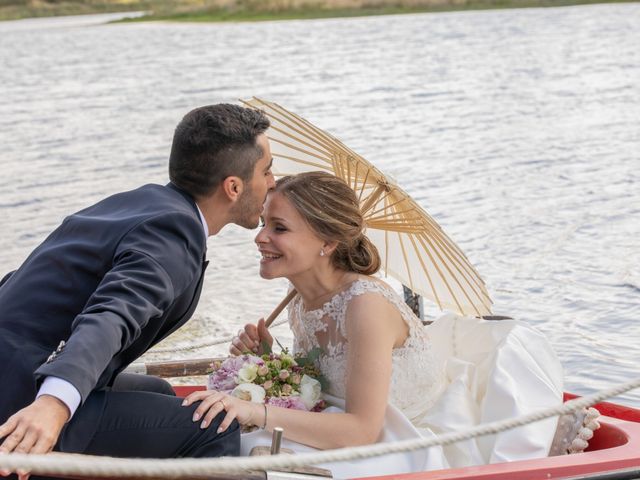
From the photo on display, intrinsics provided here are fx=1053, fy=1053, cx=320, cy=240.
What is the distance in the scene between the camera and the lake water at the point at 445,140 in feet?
26.8

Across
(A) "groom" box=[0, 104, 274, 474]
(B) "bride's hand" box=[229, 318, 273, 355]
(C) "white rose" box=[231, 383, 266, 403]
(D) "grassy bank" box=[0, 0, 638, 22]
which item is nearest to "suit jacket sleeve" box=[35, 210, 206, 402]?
(A) "groom" box=[0, 104, 274, 474]

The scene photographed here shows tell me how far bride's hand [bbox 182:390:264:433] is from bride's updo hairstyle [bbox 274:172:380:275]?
0.67 m

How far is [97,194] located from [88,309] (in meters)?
10.1

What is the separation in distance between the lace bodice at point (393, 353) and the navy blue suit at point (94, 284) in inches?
24.5

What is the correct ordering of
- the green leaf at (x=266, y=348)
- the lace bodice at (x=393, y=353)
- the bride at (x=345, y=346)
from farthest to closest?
1. the green leaf at (x=266, y=348)
2. the lace bodice at (x=393, y=353)
3. the bride at (x=345, y=346)

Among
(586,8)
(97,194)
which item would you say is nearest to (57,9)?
(586,8)

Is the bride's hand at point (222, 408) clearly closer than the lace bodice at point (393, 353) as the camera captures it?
Yes

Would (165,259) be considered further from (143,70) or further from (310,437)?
(143,70)

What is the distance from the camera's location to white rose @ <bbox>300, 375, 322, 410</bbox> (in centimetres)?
361

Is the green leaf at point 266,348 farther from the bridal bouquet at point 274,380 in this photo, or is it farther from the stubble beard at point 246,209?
the stubble beard at point 246,209

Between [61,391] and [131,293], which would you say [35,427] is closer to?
[61,391]

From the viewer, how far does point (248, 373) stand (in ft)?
11.9

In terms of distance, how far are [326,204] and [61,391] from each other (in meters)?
1.28

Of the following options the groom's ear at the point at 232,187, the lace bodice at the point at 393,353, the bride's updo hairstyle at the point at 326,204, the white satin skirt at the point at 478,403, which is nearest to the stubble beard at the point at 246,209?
the groom's ear at the point at 232,187
